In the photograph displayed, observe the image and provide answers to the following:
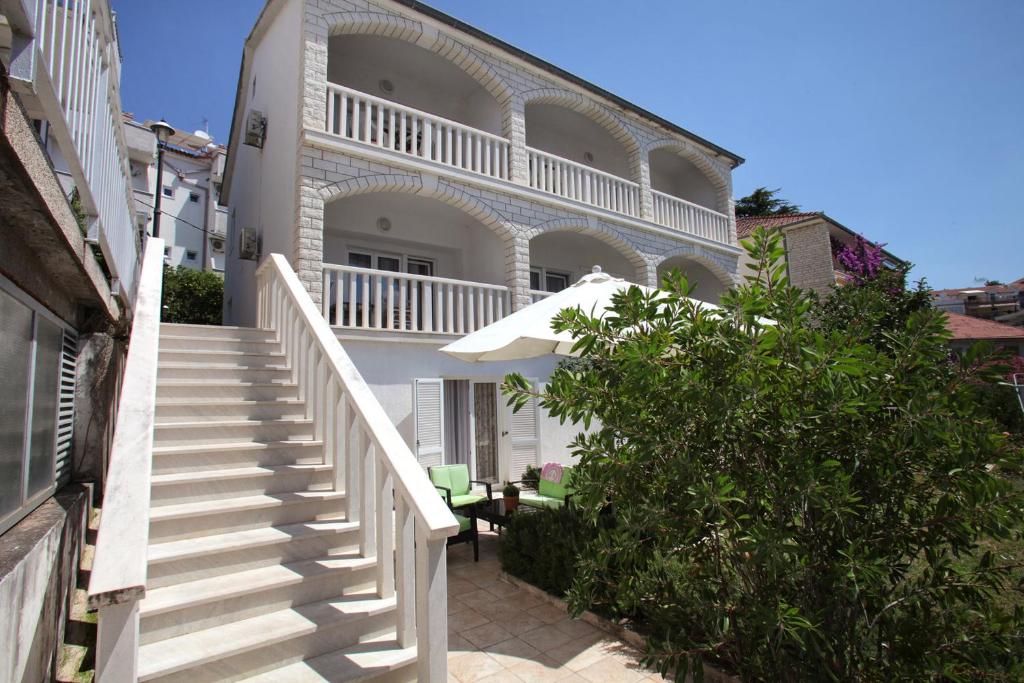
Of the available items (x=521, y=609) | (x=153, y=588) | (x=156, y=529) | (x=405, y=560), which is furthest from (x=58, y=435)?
(x=521, y=609)

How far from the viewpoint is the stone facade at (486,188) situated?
8.41 metres

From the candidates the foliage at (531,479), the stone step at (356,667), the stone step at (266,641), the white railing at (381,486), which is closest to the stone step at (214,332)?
the white railing at (381,486)

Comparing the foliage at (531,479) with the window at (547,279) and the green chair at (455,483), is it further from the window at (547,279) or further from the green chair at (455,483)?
the window at (547,279)

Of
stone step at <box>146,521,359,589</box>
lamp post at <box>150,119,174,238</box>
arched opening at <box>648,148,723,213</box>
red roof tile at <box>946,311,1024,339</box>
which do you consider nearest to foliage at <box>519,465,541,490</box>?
stone step at <box>146,521,359,589</box>

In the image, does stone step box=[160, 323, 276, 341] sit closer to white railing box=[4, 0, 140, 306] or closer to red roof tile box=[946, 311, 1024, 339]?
white railing box=[4, 0, 140, 306]

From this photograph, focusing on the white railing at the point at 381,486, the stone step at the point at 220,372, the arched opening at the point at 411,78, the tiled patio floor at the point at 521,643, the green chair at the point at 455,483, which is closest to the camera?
the white railing at the point at 381,486

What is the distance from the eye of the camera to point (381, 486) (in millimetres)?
3199

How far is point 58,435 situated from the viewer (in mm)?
3670

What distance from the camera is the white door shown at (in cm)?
995

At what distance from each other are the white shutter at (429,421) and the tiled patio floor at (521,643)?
3.72 metres

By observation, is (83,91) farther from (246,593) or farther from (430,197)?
(430,197)

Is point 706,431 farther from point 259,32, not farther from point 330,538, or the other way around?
point 259,32

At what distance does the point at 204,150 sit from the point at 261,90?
84.7 feet

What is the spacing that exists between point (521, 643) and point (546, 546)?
99 cm
